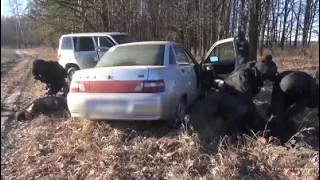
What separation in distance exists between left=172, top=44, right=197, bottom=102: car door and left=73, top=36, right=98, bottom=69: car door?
5.72 metres

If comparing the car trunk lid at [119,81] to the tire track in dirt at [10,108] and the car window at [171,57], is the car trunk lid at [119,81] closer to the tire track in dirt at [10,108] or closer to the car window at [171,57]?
the car window at [171,57]

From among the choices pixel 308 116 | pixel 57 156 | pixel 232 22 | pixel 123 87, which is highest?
pixel 232 22

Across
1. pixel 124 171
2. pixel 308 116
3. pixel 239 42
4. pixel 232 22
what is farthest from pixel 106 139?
pixel 232 22

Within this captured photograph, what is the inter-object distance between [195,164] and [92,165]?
1.21 m

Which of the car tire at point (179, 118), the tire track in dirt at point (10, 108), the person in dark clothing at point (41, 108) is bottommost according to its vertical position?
the tire track in dirt at point (10, 108)

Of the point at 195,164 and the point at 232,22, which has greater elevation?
the point at 232,22

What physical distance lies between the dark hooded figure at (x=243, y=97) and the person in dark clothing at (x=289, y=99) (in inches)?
7.6

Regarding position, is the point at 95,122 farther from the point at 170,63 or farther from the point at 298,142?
the point at 298,142

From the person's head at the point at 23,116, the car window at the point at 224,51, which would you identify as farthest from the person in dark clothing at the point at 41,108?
the car window at the point at 224,51

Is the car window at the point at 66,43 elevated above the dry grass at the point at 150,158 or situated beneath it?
elevated above

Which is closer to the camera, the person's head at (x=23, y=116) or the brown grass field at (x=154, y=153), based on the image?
the brown grass field at (x=154, y=153)

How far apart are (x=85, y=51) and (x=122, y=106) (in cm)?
753

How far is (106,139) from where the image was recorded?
19.2ft

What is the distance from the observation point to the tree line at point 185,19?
289 inches
